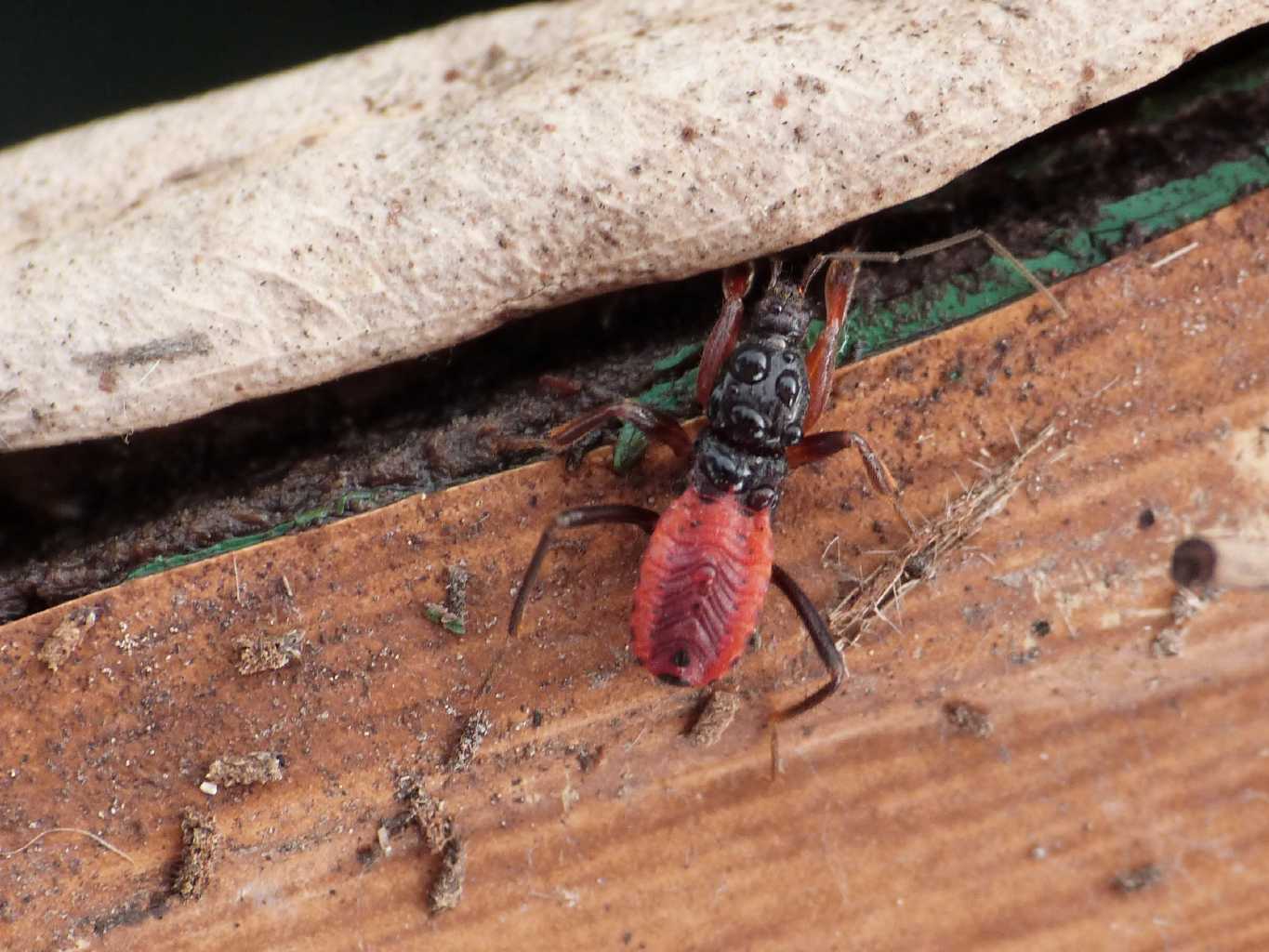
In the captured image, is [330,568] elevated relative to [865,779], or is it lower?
elevated

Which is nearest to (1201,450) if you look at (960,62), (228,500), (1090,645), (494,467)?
(1090,645)

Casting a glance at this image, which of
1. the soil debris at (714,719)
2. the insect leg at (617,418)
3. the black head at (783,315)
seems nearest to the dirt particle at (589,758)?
the soil debris at (714,719)

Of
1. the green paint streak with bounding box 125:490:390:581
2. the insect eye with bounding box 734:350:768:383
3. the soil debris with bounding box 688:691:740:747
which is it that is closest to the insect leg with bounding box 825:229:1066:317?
the insect eye with bounding box 734:350:768:383

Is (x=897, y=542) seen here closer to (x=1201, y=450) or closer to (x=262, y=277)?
(x=1201, y=450)

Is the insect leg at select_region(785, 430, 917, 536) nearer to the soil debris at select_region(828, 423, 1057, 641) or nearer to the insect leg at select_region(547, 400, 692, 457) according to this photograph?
the soil debris at select_region(828, 423, 1057, 641)

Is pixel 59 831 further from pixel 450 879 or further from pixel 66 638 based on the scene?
pixel 450 879

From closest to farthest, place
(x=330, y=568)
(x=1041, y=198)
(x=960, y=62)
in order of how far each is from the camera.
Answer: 1. (x=960, y=62)
2. (x=330, y=568)
3. (x=1041, y=198)
